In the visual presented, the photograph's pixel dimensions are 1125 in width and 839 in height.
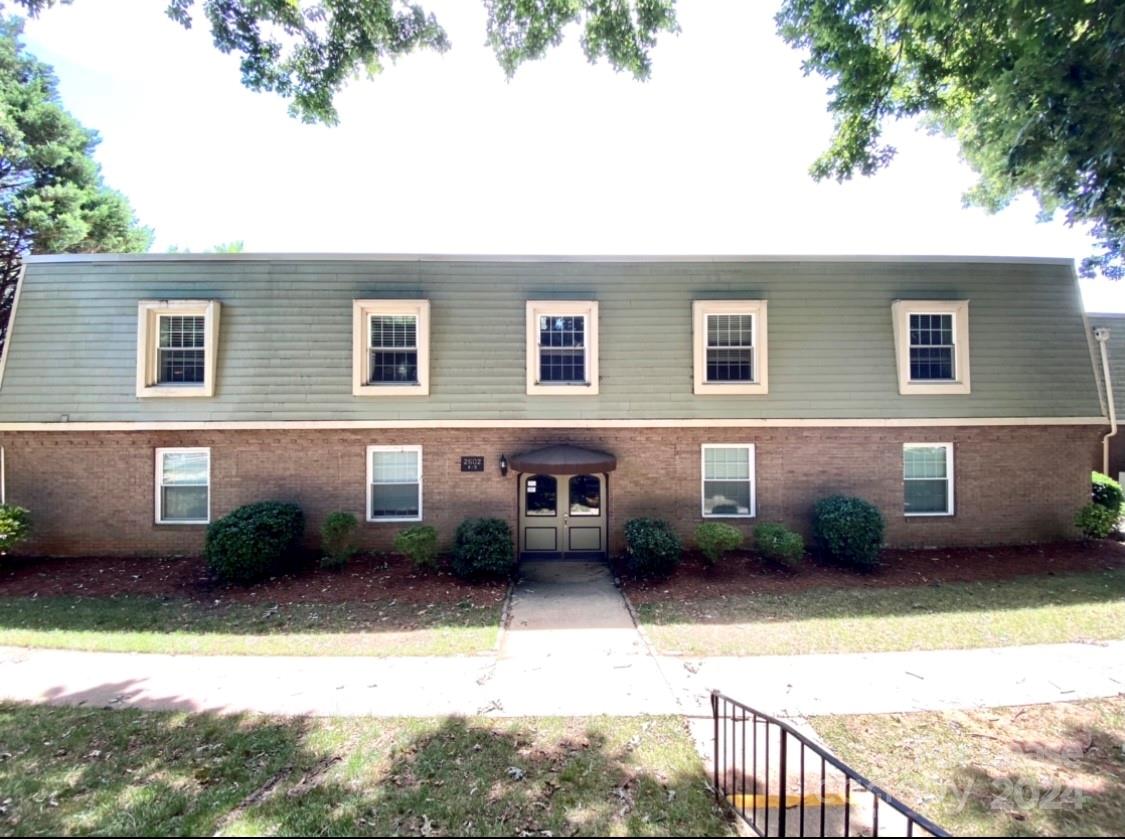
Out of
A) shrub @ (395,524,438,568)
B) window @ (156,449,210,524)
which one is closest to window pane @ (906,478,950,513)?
shrub @ (395,524,438,568)

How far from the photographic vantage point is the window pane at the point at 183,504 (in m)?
10.2

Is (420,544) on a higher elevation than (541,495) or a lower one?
lower

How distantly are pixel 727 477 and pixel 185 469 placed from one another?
11.7 meters

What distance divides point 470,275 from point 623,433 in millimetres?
4873

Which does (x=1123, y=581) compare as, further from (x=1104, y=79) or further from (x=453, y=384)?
(x=453, y=384)

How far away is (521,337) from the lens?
34.5ft

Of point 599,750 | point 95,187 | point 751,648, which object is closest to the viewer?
point 599,750

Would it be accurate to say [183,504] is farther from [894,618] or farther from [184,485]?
[894,618]

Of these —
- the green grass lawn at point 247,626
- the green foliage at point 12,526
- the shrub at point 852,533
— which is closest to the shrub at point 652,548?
the green grass lawn at point 247,626

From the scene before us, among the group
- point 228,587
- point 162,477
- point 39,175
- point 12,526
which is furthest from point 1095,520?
point 39,175

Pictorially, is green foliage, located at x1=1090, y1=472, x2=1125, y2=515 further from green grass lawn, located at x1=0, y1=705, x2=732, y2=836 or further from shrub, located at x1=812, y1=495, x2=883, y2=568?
green grass lawn, located at x1=0, y1=705, x2=732, y2=836

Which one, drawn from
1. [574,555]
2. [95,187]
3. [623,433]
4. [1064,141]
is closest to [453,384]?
[623,433]

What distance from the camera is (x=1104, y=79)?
5422mm

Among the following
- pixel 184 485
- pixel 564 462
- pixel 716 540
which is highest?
pixel 564 462
